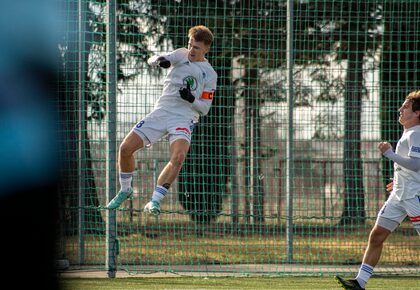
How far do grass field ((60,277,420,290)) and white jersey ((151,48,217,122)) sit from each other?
1816mm

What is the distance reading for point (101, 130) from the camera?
10312 mm

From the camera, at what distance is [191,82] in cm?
782

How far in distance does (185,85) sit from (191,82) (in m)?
0.06

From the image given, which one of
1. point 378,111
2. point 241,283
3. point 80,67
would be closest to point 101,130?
point 80,67

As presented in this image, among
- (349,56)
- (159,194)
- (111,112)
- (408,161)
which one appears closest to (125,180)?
(159,194)

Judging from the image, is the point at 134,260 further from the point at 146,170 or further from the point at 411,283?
the point at 411,283

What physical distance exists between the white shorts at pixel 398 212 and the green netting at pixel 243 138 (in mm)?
3413

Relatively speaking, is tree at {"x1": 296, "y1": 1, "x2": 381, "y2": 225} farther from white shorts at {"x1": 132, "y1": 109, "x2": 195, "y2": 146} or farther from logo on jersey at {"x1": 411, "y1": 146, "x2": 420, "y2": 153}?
logo on jersey at {"x1": 411, "y1": 146, "x2": 420, "y2": 153}

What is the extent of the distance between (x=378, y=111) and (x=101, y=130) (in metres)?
3.98

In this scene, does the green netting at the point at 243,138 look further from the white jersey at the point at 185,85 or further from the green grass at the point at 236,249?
the white jersey at the point at 185,85

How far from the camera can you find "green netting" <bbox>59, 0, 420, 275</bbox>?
34.6 ft

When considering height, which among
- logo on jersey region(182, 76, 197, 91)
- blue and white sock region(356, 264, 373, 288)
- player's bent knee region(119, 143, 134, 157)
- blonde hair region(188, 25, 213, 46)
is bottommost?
blue and white sock region(356, 264, 373, 288)

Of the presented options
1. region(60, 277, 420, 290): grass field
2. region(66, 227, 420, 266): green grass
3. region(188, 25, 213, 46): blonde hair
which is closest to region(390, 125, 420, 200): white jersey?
region(60, 277, 420, 290): grass field

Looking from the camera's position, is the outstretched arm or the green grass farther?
the green grass
